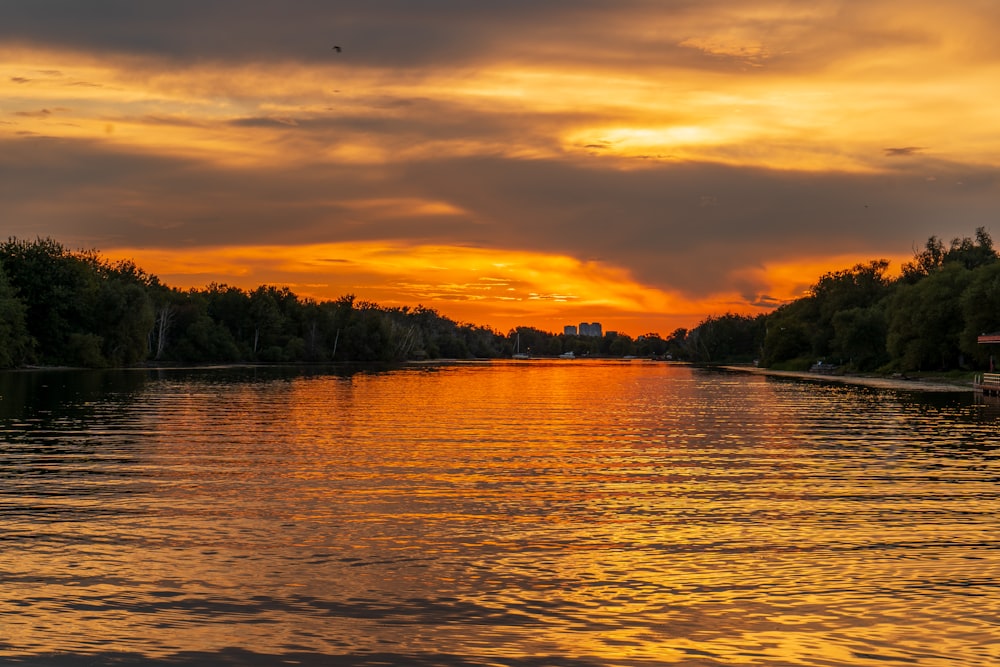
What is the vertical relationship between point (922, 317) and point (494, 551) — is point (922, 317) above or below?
above

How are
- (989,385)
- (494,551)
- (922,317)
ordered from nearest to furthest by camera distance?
(494,551) → (989,385) → (922,317)

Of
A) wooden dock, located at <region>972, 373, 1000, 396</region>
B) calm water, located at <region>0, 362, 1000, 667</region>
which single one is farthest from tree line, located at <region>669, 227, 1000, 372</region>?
calm water, located at <region>0, 362, 1000, 667</region>

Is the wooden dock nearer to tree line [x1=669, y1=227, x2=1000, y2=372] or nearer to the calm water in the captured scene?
tree line [x1=669, y1=227, x2=1000, y2=372]

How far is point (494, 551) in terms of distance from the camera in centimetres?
1855

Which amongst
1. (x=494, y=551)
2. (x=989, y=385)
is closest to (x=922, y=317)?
(x=989, y=385)

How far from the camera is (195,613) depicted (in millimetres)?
14031

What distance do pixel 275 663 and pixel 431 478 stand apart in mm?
17321

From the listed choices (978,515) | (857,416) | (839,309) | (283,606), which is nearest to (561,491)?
(978,515)

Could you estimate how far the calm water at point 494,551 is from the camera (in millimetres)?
12898

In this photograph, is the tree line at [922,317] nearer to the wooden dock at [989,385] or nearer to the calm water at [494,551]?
the wooden dock at [989,385]

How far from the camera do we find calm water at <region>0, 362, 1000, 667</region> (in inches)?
508

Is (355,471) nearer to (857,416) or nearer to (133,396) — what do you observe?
(857,416)

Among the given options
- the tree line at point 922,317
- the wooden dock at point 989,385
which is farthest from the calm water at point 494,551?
the tree line at point 922,317

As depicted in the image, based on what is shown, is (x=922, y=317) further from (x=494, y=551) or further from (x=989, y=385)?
(x=494, y=551)
